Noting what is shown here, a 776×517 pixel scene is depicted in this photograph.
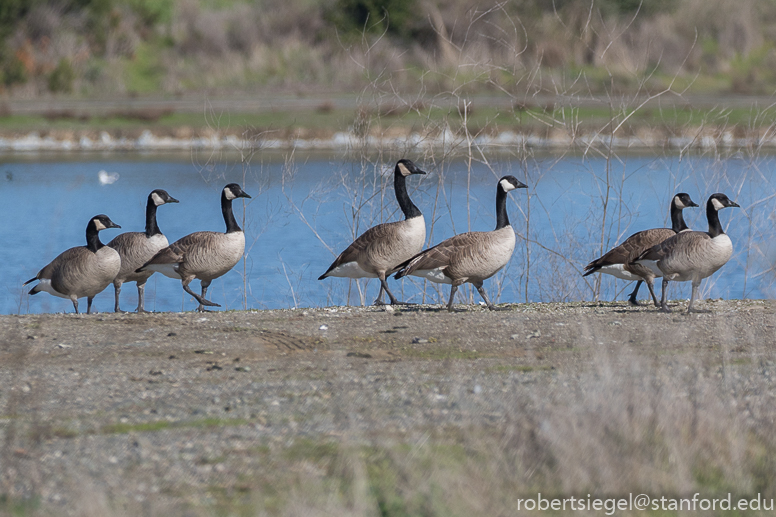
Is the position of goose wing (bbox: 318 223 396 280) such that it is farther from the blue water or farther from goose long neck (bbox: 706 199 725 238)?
goose long neck (bbox: 706 199 725 238)

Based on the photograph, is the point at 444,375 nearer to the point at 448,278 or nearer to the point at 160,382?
the point at 160,382

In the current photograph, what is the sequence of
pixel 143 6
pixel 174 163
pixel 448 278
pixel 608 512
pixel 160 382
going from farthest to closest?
pixel 143 6 → pixel 174 163 → pixel 448 278 → pixel 160 382 → pixel 608 512

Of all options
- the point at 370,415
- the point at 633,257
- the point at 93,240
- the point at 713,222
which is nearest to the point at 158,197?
the point at 93,240

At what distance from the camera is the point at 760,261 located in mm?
12984

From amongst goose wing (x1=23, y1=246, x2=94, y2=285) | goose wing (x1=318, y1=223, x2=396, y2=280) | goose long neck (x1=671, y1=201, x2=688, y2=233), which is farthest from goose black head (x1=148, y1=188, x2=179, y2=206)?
goose long neck (x1=671, y1=201, x2=688, y2=233)

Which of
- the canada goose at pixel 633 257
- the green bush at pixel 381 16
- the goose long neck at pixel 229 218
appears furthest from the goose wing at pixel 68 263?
the green bush at pixel 381 16

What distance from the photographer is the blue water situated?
12734mm

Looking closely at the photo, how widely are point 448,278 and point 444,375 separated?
9.63ft

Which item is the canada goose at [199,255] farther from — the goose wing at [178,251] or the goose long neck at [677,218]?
the goose long neck at [677,218]

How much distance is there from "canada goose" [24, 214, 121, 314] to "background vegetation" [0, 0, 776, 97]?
→ 28.5 meters

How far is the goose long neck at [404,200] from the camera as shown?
10.5 m

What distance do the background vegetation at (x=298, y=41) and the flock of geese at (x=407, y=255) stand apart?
92.1 ft

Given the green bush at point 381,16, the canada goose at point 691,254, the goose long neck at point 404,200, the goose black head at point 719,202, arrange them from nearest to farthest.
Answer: the canada goose at point 691,254
the goose black head at point 719,202
the goose long neck at point 404,200
the green bush at point 381,16

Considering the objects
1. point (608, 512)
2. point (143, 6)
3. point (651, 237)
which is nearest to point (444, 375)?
point (608, 512)
